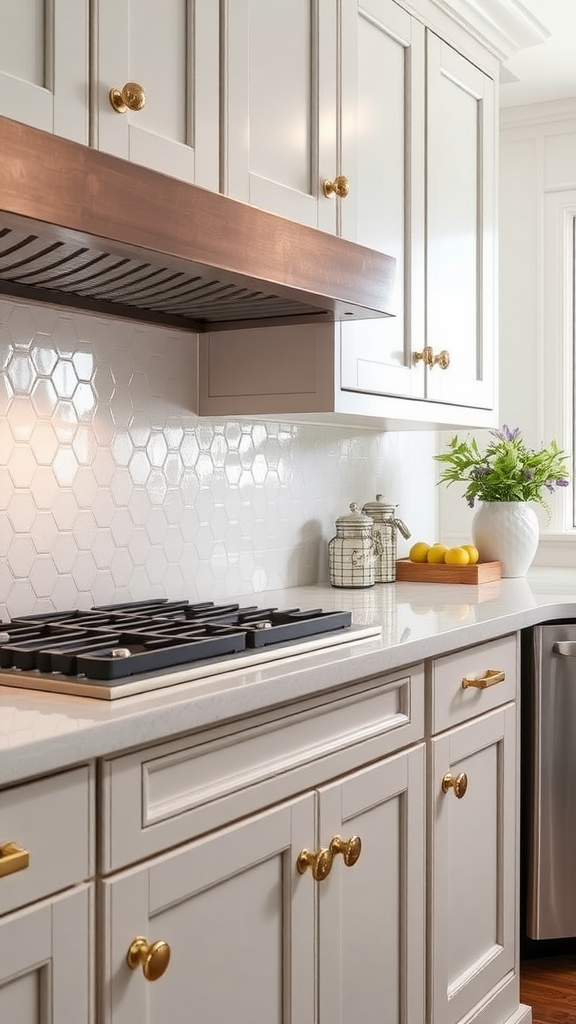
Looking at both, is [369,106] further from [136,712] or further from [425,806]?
[136,712]

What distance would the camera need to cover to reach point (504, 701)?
7.80 ft

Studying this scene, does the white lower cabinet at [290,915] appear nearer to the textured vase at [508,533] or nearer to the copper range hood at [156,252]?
the copper range hood at [156,252]

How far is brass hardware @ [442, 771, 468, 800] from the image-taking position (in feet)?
6.88

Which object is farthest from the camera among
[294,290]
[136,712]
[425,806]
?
[425,806]

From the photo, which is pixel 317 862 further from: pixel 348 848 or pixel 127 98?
pixel 127 98

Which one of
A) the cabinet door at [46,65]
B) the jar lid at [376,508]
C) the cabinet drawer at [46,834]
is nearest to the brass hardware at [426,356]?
the jar lid at [376,508]

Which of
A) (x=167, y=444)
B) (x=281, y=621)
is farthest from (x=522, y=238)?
(x=281, y=621)

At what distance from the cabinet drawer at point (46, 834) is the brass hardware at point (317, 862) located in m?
0.48

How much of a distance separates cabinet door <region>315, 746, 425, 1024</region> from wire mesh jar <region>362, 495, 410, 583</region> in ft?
3.23

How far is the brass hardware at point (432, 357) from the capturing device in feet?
8.71

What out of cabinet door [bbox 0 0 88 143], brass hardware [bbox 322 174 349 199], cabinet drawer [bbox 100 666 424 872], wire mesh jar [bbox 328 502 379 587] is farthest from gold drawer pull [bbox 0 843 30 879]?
wire mesh jar [bbox 328 502 379 587]

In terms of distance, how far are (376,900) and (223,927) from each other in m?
0.49

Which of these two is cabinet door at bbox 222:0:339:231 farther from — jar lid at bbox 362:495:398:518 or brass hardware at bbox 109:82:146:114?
jar lid at bbox 362:495:398:518

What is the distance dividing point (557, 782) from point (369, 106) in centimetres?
167
